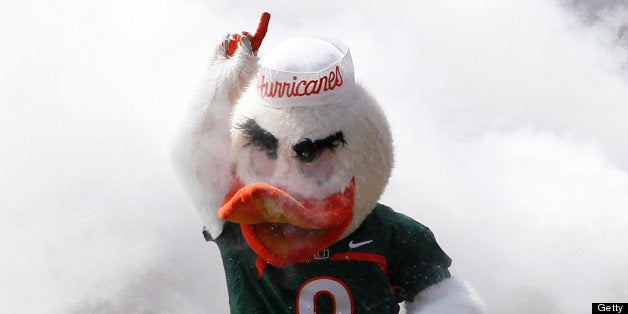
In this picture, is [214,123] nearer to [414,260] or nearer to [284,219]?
[284,219]

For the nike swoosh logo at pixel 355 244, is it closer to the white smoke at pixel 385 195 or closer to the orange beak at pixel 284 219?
the orange beak at pixel 284 219

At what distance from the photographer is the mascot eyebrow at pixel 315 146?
1.15m

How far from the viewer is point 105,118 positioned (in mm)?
2467

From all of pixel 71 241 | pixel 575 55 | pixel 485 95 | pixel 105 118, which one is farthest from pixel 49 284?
pixel 575 55

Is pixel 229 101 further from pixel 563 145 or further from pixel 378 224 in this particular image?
pixel 563 145

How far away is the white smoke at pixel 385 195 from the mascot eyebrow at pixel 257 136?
3.05ft

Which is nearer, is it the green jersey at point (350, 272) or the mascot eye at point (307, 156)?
the mascot eye at point (307, 156)

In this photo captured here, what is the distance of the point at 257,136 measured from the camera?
3.86ft

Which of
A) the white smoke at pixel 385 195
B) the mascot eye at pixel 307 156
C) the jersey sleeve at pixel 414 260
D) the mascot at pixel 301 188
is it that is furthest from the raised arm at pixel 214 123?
the white smoke at pixel 385 195

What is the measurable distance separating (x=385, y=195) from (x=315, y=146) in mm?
859

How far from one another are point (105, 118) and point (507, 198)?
3.99 feet

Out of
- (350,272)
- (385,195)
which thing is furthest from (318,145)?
→ (385,195)

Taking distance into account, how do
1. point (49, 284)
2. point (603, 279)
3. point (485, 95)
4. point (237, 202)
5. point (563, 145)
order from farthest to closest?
1. point (485, 95)
2. point (563, 145)
3. point (603, 279)
4. point (49, 284)
5. point (237, 202)

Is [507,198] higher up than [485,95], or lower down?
lower down
